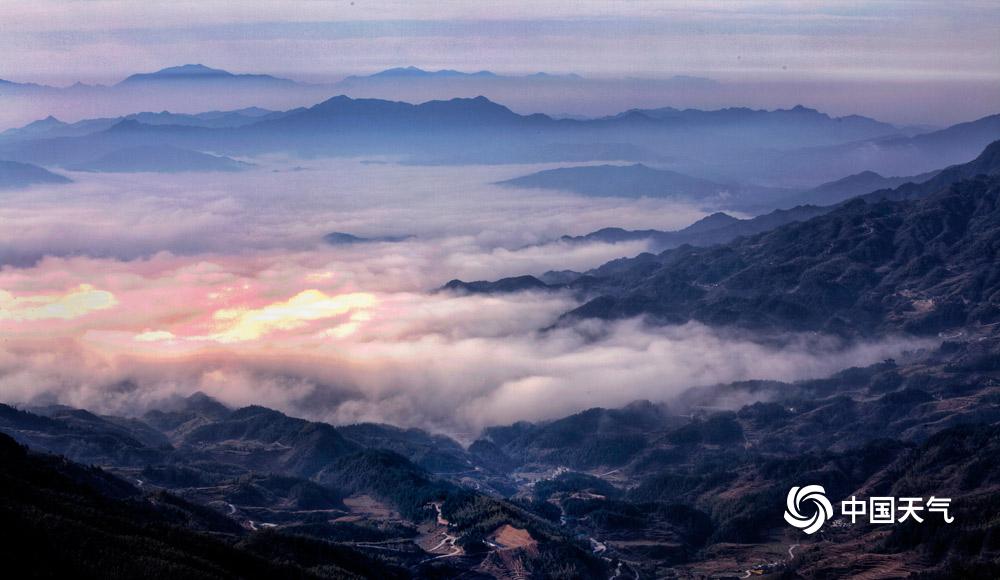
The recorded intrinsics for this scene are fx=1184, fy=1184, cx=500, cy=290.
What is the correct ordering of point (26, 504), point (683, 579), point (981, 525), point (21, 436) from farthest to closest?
point (21, 436)
point (683, 579)
point (981, 525)
point (26, 504)

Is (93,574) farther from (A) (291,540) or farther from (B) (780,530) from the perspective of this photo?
(B) (780,530)

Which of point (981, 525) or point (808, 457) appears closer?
point (981, 525)

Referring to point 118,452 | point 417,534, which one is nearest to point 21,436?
point 118,452

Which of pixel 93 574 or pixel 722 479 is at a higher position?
pixel 93 574

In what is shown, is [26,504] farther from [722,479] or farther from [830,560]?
[722,479]

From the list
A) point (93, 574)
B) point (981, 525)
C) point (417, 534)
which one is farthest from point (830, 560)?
point (93, 574)

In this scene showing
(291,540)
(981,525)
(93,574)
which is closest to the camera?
(93,574)

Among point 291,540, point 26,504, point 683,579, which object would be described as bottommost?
point 683,579
